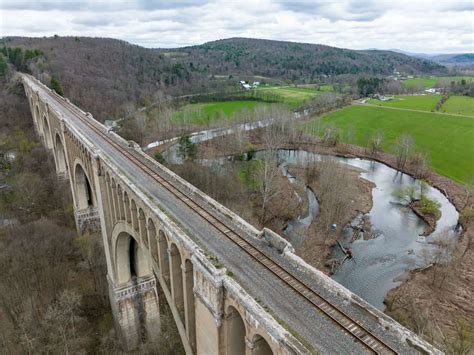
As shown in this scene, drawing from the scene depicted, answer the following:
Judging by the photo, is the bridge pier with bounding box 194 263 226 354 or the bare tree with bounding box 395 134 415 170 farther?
the bare tree with bounding box 395 134 415 170

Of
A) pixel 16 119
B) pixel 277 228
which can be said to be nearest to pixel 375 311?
pixel 277 228

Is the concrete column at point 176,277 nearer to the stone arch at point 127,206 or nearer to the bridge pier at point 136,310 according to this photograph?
the stone arch at point 127,206

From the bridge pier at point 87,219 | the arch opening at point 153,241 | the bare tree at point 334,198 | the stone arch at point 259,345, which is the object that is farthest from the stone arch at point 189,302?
the bare tree at point 334,198

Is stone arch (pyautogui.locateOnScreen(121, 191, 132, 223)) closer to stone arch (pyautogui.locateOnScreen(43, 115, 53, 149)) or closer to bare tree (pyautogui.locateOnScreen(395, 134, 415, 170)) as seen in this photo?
stone arch (pyautogui.locateOnScreen(43, 115, 53, 149))

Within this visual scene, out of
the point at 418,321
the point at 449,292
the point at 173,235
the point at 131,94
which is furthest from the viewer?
the point at 131,94

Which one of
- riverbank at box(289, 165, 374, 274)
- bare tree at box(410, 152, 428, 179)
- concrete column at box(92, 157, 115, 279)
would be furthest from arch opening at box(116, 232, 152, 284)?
bare tree at box(410, 152, 428, 179)

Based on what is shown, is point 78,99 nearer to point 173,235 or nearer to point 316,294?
point 173,235

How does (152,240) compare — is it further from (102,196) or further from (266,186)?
(266,186)
